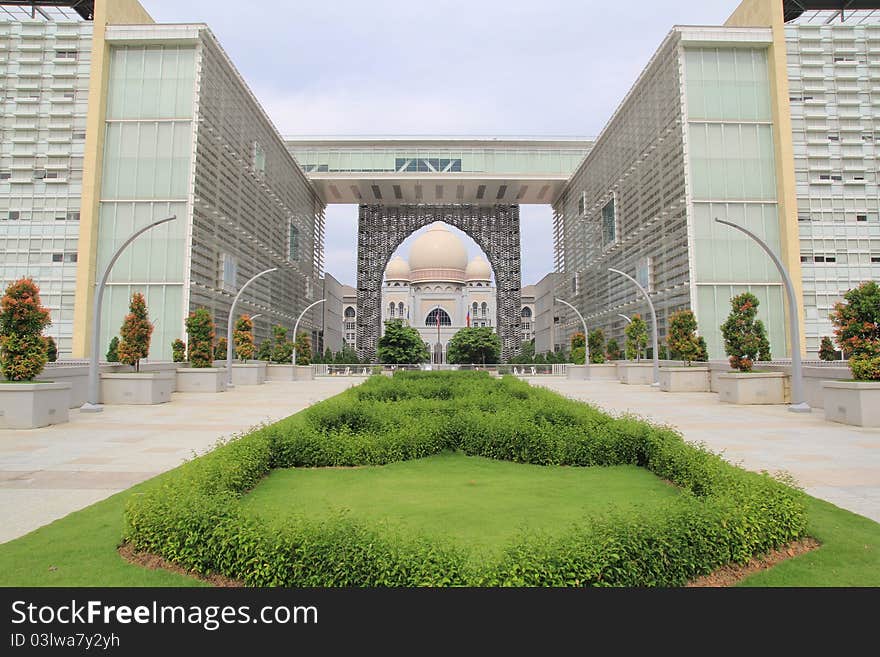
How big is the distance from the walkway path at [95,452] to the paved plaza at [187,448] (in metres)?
0.01

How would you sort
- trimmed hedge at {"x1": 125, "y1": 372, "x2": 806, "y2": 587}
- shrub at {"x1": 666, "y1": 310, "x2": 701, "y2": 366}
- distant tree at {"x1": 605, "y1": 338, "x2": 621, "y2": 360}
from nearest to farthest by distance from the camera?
trimmed hedge at {"x1": 125, "y1": 372, "x2": 806, "y2": 587}
shrub at {"x1": 666, "y1": 310, "x2": 701, "y2": 366}
distant tree at {"x1": 605, "y1": 338, "x2": 621, "y2": 360}

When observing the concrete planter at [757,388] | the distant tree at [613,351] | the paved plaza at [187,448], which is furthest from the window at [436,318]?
the paved plaza at [187,448]

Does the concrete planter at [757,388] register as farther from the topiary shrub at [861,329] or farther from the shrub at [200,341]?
the shrub at [200,341]

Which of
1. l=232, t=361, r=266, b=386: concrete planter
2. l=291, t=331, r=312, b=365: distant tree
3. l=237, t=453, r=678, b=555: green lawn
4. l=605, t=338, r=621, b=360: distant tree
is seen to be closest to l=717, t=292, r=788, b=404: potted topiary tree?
l=237, t=453, r=678, b=555: green lawn

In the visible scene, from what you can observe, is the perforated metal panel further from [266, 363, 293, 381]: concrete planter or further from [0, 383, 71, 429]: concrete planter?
[0, 383, 71, 429]: concrete planter

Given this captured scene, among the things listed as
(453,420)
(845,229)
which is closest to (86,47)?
(453,420)

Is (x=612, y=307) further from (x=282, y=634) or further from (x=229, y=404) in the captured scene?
(x=282, y=634)

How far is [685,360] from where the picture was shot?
Answer: 24.2 m

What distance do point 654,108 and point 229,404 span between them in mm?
29956

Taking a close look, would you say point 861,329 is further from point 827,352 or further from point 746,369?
point 827,352

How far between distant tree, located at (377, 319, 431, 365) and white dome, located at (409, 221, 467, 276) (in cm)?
2612

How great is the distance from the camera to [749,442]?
9570mm

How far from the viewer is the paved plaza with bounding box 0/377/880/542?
19.1ft

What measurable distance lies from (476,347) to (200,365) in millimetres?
27228
